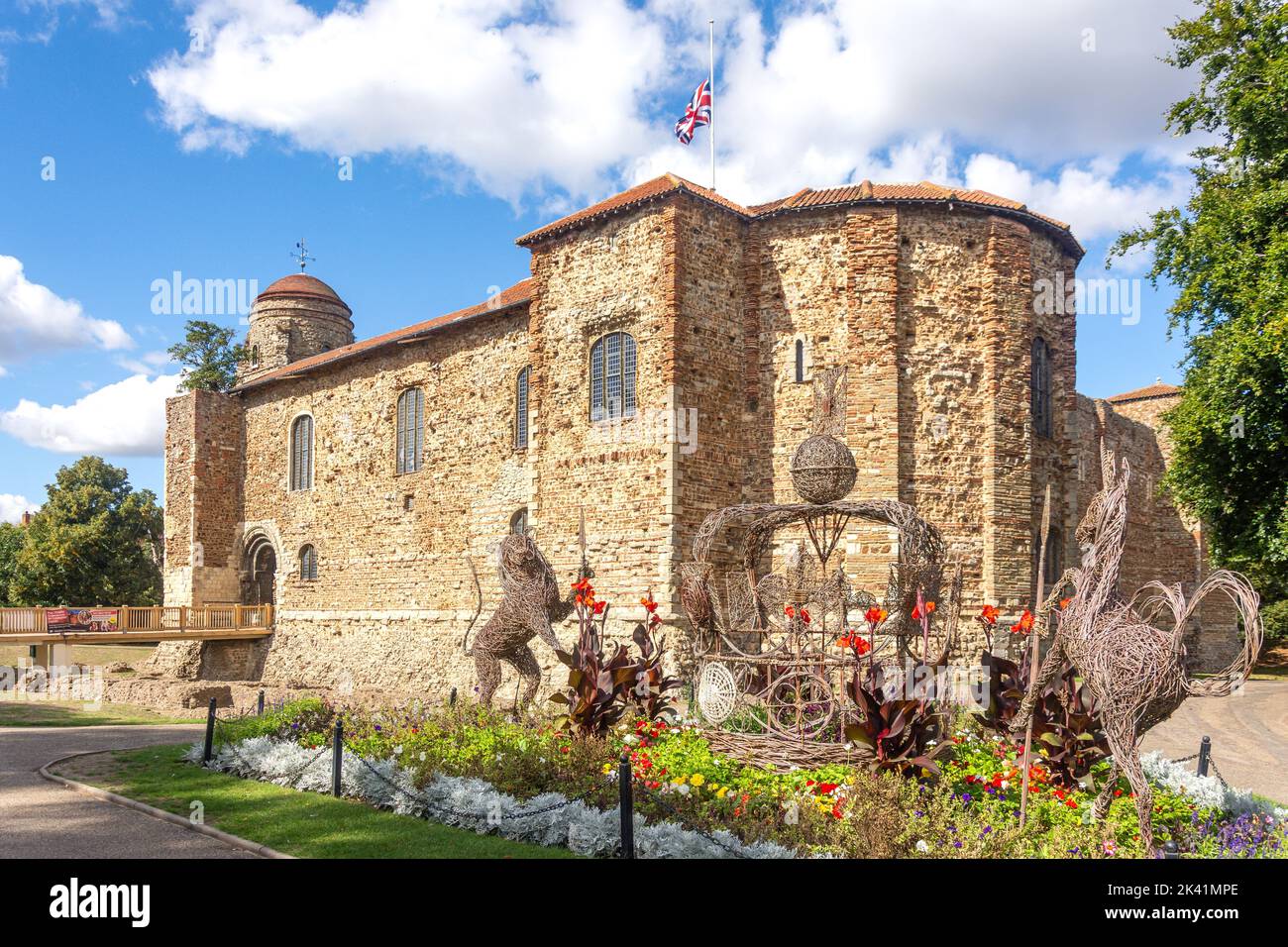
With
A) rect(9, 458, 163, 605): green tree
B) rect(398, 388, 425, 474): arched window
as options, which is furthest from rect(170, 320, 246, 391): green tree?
rect(398, 388, 425, 474): arched window

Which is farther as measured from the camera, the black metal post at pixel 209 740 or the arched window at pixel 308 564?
the arched window at pixel 308 564

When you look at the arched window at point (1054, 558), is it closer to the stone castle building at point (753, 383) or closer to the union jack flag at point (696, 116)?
the stone castle building at point (753, 383)

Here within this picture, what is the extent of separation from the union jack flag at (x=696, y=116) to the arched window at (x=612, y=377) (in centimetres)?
433

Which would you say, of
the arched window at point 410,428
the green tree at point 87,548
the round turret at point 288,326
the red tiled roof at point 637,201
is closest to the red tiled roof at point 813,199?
the red tiled roof at point 637,201

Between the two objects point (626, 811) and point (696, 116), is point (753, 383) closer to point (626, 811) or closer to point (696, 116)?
point (696, 116)

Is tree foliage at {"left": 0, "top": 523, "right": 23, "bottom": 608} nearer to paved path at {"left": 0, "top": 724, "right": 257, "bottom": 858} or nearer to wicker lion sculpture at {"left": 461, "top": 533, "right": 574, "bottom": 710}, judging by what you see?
paved path at {"left": 0, "top": 724, "right": 257, "bottom": 858}

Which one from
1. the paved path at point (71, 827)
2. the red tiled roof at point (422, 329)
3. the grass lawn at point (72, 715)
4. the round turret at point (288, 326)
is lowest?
the grass lawn at point (72, 715)

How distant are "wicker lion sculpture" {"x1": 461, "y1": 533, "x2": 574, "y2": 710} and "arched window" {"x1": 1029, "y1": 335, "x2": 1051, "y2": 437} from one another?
39.7ft

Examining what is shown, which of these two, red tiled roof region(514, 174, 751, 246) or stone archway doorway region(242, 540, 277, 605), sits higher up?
red tiled roof region(514, 174, 751, 246)

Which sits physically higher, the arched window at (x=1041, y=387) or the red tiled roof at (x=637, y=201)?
the red tiled roof at (x=637, y=201)

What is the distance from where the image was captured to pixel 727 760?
9.59 metres

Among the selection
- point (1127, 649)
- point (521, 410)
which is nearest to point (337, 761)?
point (1127, 649)

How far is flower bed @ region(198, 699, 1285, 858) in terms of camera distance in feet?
23.7

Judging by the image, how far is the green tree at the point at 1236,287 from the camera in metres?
15.2
